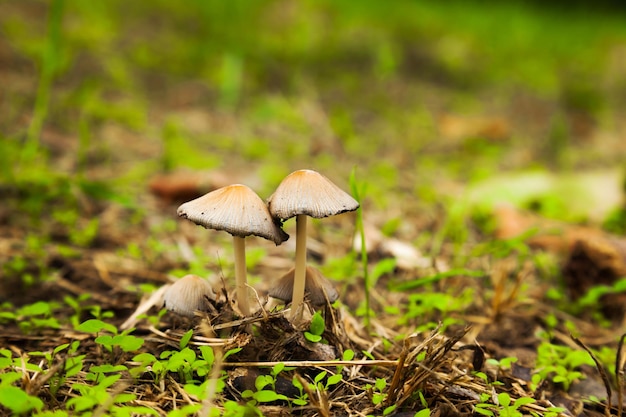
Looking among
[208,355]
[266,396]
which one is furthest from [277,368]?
[208,355]

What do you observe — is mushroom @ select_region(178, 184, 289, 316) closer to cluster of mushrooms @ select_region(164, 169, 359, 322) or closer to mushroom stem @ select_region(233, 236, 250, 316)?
cluster of mushrooms @ select_region(164, 169, 359, 322)

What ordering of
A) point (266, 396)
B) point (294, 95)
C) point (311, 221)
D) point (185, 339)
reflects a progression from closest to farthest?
point (266, 396)
point (185, 339)
point (311, 221)
point (294, 95)

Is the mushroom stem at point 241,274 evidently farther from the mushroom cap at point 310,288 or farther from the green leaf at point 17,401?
the green leaf at point 17,401

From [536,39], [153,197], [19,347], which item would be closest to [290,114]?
[153,197]

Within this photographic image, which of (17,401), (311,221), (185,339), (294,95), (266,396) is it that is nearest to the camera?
(17,401)

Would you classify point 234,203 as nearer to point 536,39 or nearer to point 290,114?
point 290,114

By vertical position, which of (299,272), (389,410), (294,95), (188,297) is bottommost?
(389,410)

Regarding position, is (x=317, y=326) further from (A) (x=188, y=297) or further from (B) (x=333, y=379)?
(A) (x=188, y=297)
